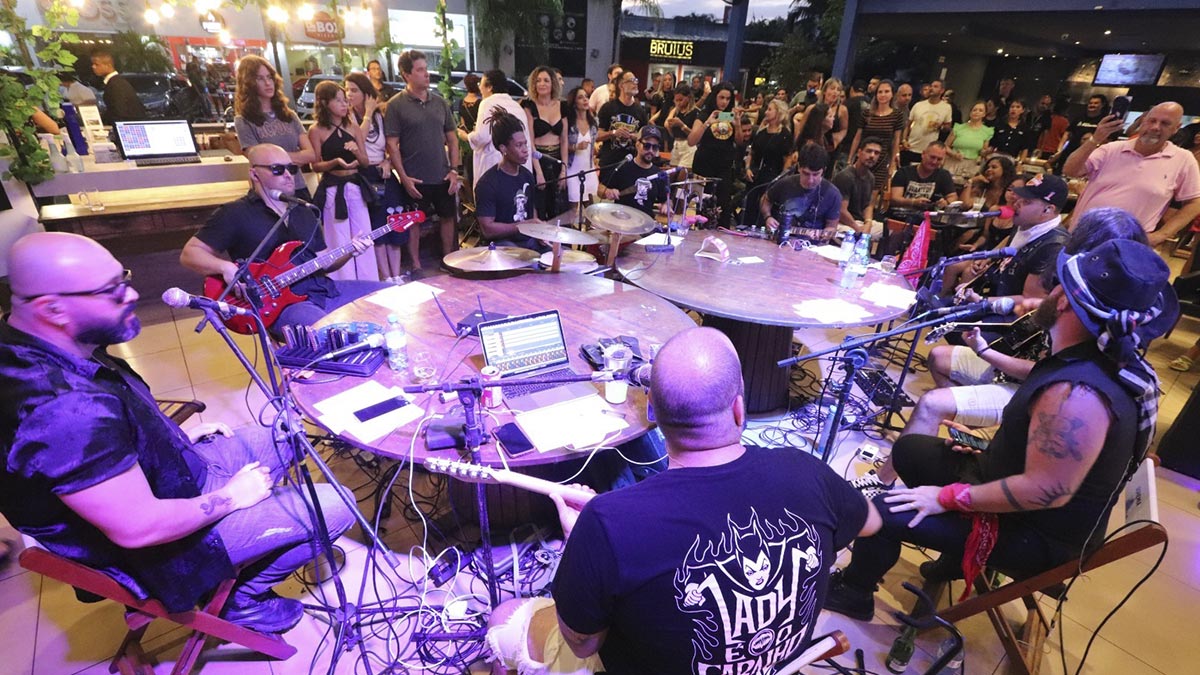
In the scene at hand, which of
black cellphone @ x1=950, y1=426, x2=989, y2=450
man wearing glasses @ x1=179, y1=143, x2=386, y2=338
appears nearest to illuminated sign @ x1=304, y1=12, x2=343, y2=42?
man wearing glasses @ x1=179, y1=143, x2=386, y2=338

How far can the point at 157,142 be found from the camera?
469 cm

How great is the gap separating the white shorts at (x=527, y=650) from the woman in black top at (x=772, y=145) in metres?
5.21

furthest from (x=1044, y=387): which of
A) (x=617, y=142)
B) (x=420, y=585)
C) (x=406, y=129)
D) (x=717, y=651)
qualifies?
(x=406, y=129)

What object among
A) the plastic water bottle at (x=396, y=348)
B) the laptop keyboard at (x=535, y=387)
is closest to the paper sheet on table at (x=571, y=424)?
the laptop keyboard at (x=535, y=387)

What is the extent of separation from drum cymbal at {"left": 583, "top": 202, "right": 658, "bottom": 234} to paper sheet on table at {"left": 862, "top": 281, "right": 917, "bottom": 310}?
132cm

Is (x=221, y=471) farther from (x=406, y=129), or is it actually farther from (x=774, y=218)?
(x=774, y=218)

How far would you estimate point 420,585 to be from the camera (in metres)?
2.35

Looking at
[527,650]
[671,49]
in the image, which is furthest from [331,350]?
[671,49]

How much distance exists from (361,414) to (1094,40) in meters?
13.7

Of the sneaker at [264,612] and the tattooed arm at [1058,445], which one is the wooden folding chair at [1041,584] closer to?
the tattooed arm at [1058,445]

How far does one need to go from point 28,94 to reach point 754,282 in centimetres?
511

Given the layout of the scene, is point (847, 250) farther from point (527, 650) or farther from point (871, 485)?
point (527, 650)

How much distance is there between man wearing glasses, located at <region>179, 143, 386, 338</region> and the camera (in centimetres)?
293

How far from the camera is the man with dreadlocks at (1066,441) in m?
1.62
